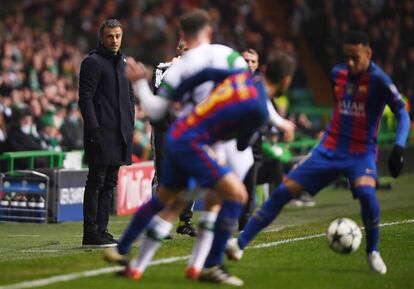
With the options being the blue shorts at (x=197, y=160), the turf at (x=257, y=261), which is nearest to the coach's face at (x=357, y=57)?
the turf at (x=257, y=261)

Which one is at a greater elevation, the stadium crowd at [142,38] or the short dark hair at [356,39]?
the short dark hair at [356,39]

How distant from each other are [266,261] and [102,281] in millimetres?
1886

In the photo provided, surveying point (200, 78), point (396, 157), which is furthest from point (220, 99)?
point (396, 157)

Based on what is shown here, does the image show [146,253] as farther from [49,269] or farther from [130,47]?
[130,47]

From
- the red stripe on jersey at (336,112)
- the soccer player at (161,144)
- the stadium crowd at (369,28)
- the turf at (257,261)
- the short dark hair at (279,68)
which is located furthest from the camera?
the stadium crowd at (369,28)

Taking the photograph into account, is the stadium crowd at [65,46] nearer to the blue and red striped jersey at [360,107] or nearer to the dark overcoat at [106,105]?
the dark overcoat at [106,105]

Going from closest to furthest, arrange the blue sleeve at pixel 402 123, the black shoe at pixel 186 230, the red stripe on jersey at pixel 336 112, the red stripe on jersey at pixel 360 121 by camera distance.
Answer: the blue sleeve at pixel 402 123 → the red stripe on jersey at pixel 360 121 → the red stripe on jersey at pixel 336 112 → the black shoe at pixel 186 230

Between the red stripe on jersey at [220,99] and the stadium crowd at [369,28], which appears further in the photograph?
the stadium crowd at [369,28]

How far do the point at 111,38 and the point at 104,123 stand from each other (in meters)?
0.85

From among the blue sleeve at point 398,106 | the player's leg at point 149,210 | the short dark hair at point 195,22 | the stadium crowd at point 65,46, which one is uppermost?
the short dark hair at point 195,22

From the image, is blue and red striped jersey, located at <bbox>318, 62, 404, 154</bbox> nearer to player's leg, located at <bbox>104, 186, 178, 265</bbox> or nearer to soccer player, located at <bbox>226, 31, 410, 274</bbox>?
soccer player, located at <bbox>226, 31, 410, 274</bbox>

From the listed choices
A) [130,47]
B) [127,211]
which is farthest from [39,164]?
[130,47]

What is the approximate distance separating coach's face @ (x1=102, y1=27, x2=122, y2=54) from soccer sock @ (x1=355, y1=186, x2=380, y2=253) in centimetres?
322

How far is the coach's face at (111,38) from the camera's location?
11.4 m
